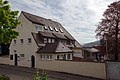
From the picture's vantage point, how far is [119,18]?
88.1ft

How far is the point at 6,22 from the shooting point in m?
20.3

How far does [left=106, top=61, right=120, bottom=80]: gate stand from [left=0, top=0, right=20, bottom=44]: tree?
10.8 meters

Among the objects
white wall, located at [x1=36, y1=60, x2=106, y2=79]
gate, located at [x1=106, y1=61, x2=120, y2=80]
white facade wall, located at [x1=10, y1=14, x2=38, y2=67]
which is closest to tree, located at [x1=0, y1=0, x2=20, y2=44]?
white wall, located at [x1=36, y1=60, x2=106, y2=79]

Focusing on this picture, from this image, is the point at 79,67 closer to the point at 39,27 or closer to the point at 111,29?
the point at 111,29

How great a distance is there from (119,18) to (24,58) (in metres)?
18.1

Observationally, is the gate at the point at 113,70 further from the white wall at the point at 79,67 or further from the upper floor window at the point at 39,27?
the upper floor window at the point at 39,27

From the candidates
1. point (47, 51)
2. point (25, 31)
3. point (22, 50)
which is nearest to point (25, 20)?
point (25, 31)

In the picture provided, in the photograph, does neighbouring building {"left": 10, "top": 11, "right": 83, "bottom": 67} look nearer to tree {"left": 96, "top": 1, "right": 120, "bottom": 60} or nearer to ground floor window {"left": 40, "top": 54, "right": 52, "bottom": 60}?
ground floor window {"left": 40, "top": 54, "right": 52, "bottom": 60}

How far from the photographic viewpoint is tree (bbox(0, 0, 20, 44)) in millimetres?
19922

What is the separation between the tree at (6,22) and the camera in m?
19.9

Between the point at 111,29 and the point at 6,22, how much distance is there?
14.3 meters

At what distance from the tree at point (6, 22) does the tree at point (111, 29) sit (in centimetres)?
1257

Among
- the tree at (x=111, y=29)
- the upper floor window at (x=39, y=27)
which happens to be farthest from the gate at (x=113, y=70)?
the upper floor window at (x=39, y=27)

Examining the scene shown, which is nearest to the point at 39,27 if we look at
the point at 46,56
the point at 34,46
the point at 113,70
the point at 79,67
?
the point at 34,46
